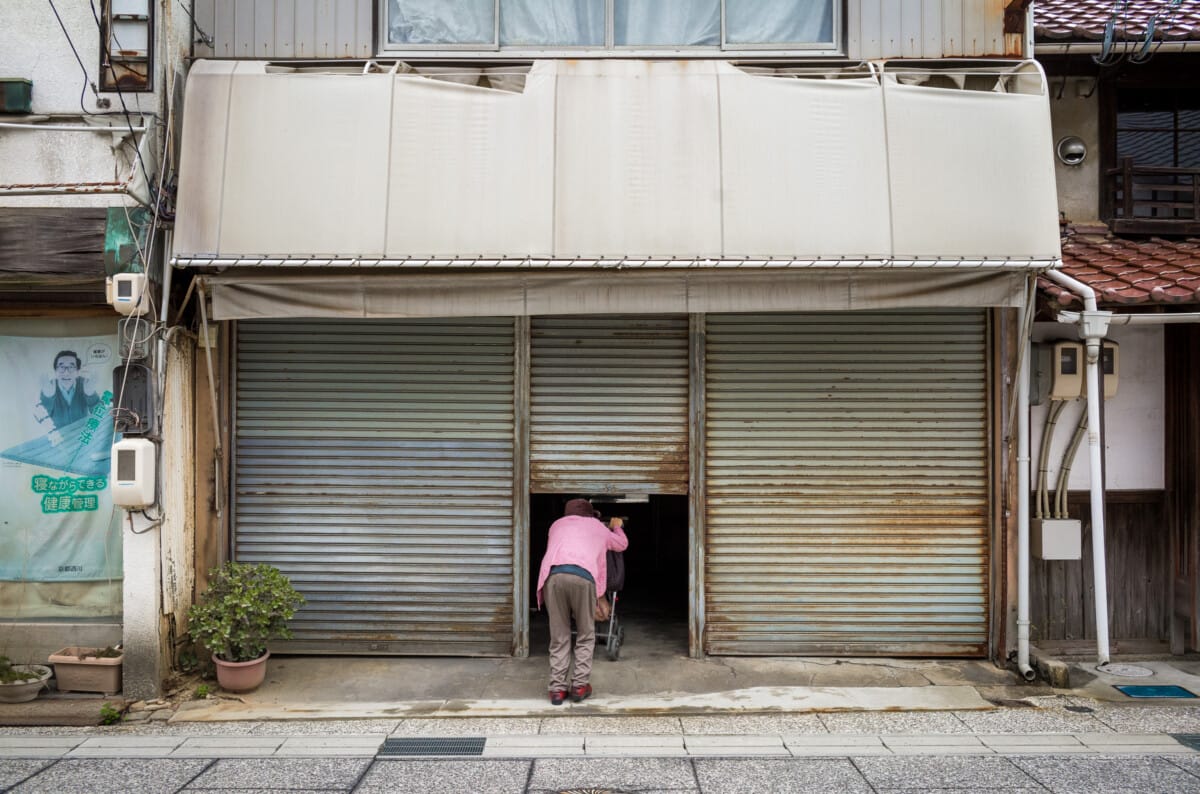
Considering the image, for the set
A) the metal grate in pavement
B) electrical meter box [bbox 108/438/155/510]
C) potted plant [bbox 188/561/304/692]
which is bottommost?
the metal grate in pavement

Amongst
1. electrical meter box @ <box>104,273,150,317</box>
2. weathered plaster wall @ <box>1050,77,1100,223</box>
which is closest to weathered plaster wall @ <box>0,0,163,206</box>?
electrical meter box @ <box>104,273,150,317</box>

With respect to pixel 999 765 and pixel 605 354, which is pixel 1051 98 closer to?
pixel 605 354

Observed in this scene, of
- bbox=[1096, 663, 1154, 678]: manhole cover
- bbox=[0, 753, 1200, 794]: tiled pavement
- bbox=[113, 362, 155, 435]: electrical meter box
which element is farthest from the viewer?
bbox=[1096, 663, 1154, 678]: manhole cover

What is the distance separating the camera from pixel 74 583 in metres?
7.93

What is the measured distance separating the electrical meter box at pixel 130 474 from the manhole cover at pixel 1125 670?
8510mm

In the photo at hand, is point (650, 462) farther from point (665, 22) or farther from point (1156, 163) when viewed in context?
point (1156, 163)

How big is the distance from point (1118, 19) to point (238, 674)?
10.6m

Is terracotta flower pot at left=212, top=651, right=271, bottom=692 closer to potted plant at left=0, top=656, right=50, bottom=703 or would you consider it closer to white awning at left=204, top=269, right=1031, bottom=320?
potted plant at left=0, top=656, right=50, bottom=703

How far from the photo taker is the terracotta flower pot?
24.7 ft

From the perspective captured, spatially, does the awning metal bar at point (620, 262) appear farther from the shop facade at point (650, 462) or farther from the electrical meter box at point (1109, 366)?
the electrical meter box at point (1109, 366)

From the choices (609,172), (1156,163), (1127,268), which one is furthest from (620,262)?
(1156,163)

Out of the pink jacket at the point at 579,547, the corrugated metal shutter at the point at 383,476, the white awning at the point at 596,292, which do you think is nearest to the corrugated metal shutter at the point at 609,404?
the corrugated metal shutter at the point at 383,476

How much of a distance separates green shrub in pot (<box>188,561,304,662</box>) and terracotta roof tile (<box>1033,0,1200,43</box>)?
884 cm

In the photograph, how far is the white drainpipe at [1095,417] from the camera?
7414 millimetres
